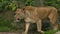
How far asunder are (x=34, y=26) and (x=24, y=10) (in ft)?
3.45

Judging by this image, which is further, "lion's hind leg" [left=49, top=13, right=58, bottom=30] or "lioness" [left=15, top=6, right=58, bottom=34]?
"lion's hind leg" [left=49, top=13, right=58, bottom=30]

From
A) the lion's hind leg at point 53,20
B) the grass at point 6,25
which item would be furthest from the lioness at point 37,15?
the grass at point 6,25

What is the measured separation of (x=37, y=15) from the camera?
9.23 meters

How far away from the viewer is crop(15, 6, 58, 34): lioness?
8.96 meters

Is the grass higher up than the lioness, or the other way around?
the lioness

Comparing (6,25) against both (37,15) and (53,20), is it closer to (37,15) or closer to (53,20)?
(37,15)

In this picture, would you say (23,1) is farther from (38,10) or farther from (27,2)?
(38,10)

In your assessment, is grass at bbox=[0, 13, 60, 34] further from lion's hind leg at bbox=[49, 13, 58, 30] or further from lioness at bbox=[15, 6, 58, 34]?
lion's hind leg at bbox=[49, 13, 58, 30]

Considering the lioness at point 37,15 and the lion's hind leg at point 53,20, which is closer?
the lioness at point 37,15

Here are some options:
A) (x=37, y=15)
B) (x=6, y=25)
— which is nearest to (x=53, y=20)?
(x=37, y=15)

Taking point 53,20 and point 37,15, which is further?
point 53,20

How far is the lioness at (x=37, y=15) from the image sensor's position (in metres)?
8.96

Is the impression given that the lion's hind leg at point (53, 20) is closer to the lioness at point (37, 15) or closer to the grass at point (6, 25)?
the lioness at point (37, 15)

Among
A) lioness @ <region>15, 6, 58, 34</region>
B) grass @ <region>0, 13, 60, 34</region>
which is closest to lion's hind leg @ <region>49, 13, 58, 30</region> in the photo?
lioness @ <region>15, 6, 58, 34</region>
